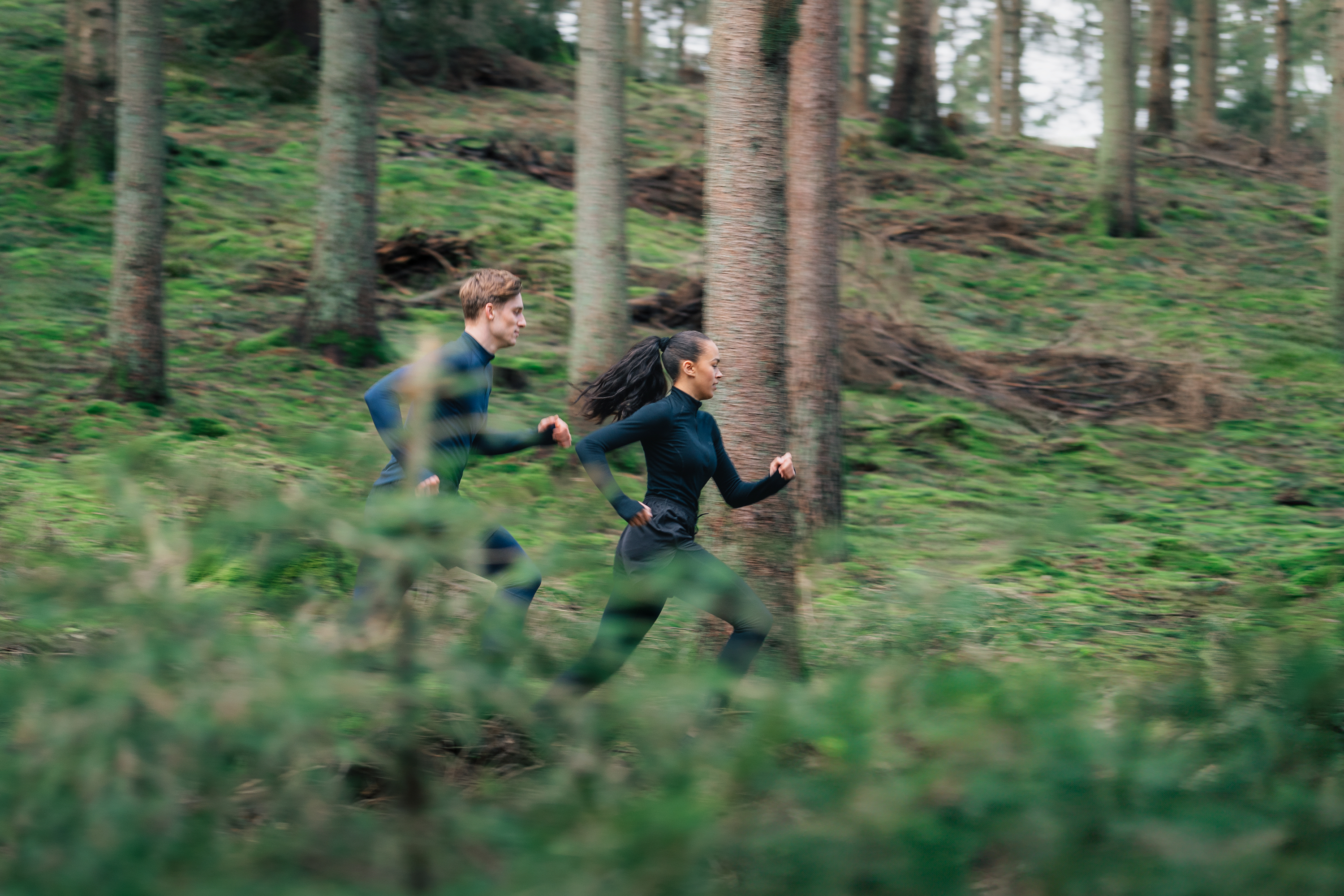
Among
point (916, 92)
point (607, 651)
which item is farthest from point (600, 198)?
point (916, 92)

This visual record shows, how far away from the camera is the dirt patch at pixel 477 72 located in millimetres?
25750

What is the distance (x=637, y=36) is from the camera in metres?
35.2

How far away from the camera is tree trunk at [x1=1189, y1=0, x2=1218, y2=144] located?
29922 millimetres

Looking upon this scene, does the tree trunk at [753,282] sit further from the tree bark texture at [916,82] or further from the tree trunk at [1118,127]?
the tree bark texture at [916,82]

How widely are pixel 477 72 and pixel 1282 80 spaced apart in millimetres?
22355

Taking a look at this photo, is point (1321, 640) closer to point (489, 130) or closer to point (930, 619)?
point (930, 619)

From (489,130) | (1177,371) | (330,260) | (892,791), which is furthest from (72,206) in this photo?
(892,791)

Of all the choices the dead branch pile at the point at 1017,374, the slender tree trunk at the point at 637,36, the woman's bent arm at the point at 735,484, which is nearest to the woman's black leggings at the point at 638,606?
the woman's bent arm at the point at 735,484

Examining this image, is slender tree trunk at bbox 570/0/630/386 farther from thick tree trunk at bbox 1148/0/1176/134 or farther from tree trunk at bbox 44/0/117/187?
thick tree trunk at bbox 1148/0/1176/134

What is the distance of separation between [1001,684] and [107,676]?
1.91 metres

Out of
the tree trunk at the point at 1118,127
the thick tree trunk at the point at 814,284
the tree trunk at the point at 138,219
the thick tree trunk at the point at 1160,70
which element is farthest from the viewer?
the thick tree trunk at the point at 1160,70

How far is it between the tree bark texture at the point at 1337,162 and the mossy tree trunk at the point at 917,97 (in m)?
8.55

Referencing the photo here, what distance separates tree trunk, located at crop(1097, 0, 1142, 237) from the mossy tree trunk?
4119 millimetres

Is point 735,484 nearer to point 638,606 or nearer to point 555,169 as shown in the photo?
point 638,606
